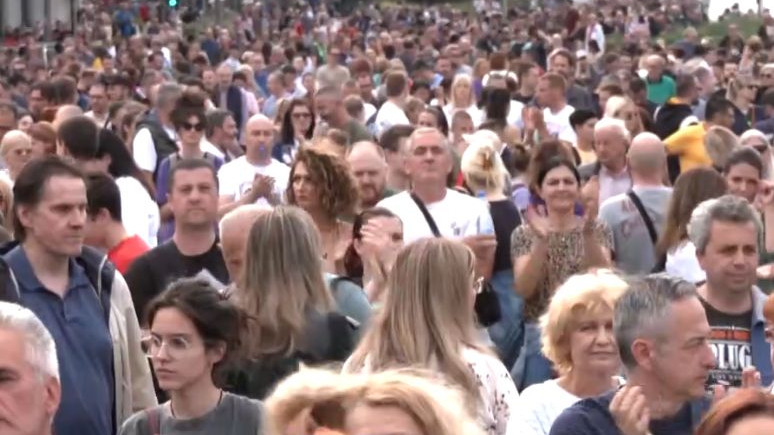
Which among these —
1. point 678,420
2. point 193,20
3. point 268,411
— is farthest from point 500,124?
point 193,20

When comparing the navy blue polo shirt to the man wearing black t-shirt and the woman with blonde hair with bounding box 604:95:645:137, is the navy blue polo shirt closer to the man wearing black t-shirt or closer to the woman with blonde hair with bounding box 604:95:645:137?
the man wearing black t-shirt

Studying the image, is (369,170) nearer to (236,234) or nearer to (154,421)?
(236,234)

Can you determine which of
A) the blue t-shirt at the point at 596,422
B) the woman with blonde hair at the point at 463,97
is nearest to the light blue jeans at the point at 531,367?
the blue t-shirt at the point at 596,422

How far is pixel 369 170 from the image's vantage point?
35.2 ft

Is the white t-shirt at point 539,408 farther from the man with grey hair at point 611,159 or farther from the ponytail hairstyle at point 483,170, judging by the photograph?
the man with grey hair at point 611,159

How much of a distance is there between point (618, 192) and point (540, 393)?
6250mm

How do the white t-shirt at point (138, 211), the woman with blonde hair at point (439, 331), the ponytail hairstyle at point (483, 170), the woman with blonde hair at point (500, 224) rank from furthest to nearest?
the ponytail hairstyle at point (483, 170)
the white t-shirt at point (138, 211)
the woman with blonde hair at point (500, 224)
the woman with blonde hair at point (439, 331)

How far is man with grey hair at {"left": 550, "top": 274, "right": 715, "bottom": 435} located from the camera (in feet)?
17.9

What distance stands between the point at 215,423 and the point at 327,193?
3061 millimetres

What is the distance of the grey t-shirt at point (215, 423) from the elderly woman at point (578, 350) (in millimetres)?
822

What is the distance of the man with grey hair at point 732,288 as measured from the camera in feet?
23.6

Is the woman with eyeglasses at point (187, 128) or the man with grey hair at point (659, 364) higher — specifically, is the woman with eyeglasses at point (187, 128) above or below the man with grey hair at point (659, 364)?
above

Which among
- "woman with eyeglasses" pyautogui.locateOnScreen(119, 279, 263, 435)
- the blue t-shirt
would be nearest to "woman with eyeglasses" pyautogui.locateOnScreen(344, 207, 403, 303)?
"woman with eyeglasses" pyautogui.locateOnScreen(119, 279, 263, 435)

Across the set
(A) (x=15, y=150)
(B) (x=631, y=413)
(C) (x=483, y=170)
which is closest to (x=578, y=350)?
(B) (x=631, y=413)
